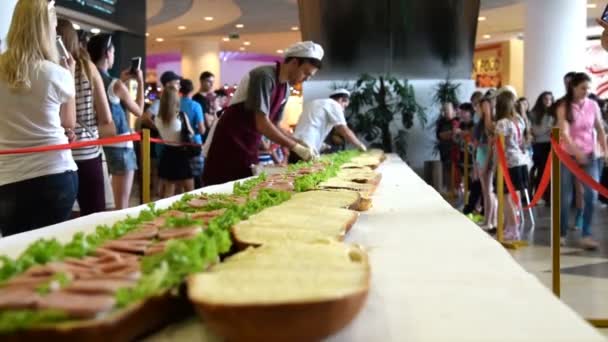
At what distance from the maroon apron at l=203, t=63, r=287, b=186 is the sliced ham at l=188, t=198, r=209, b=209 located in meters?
2.01

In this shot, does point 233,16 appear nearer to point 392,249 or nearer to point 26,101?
point 26,101

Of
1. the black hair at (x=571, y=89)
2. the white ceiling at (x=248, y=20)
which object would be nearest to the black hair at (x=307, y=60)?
the black hair at (x=571, y=89)

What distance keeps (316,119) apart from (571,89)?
2213 mm

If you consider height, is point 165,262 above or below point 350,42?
below

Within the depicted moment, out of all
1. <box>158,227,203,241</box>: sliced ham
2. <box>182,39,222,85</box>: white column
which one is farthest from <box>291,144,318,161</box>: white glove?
<box>182,39,222,85</box>: white column

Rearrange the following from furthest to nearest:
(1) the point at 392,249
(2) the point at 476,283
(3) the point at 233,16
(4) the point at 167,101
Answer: (3) the point at 233,16
(4) the point at 167,101
(1) the point at 392,249
(2) the point at 476,283

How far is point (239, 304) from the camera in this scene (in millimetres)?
966

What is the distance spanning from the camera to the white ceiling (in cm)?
1374

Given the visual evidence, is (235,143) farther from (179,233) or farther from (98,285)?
(98,285)

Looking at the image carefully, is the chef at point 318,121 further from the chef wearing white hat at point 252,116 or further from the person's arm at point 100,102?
the person's arm at point 100,102

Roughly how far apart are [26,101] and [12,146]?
19 cm

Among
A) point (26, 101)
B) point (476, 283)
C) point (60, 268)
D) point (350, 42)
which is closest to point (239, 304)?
point (60, 268)

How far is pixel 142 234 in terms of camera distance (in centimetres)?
148

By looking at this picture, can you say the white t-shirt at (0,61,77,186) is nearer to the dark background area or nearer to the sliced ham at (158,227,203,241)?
the sliced ham at (158,227,203,241)
